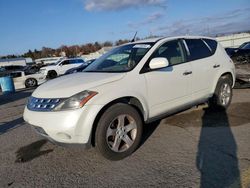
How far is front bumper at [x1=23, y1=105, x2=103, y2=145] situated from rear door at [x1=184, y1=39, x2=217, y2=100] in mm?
2229

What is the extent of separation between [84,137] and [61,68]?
20754mm

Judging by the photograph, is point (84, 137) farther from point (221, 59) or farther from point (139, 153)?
point (221, 59)

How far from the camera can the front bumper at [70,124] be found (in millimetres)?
3441

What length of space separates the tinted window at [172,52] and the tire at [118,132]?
1251 millimetres

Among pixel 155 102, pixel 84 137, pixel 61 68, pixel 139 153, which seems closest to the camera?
pixel 84 137

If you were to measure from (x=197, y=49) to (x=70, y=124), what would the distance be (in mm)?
3098

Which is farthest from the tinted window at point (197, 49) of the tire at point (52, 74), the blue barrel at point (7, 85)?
the tire at point (52, 74)

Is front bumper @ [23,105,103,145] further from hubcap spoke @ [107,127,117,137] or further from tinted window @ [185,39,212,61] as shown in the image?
tinted window @ [185,39,212,61]

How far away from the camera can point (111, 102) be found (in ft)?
12.3

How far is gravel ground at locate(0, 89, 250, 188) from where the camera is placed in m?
3.22

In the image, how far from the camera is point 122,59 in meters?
4.77

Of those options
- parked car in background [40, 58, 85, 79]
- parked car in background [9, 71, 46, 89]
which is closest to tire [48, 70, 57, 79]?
parked car in background [40, 58, 85, 79]

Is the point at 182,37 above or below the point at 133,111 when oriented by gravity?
above

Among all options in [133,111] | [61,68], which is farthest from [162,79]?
[61,68]
